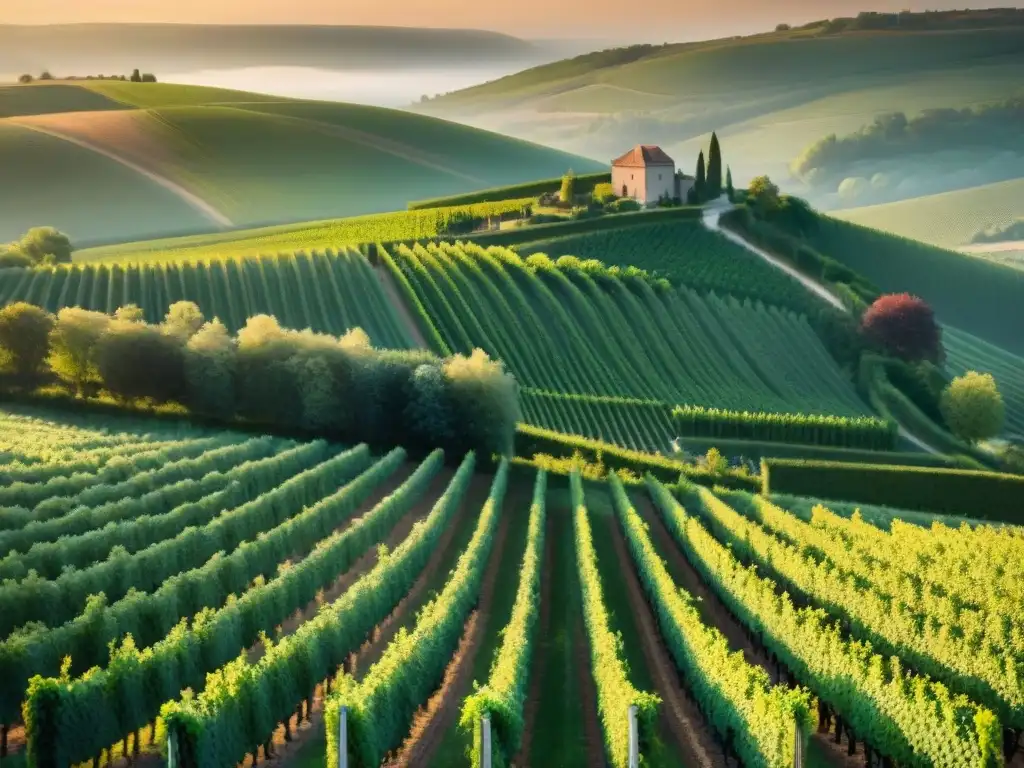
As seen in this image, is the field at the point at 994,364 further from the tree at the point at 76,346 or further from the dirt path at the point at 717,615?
the tree at the point at 76,346

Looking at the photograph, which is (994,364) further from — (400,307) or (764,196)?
(400,307)

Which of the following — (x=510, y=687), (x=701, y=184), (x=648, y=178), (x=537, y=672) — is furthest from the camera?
(x=701, y=184)

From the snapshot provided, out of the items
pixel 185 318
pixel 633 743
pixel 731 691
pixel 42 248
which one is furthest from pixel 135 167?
pixel 633 743

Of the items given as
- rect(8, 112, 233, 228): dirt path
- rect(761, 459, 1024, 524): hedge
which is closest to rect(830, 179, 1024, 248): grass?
rect(8, 112, 233, 228): dirt path

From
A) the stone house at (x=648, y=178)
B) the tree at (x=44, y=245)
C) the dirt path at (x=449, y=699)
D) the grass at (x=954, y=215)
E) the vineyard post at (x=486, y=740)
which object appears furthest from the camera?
the grass at (x=954, y=215)

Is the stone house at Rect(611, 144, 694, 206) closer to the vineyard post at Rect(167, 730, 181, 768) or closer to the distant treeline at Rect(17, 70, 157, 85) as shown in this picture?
the vineyard post at Rect(167, 730, 181, 768)

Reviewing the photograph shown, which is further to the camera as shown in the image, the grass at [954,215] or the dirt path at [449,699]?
the grass at [954,215]

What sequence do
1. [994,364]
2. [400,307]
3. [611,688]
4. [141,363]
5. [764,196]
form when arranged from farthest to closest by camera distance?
[764,196] < [994,364] < [400,307] < [141,363] < [611,688]

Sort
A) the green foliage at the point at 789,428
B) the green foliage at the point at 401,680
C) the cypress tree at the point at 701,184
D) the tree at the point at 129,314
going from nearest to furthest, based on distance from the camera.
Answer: the green foliage at the point at 401,680
the tree at the point at 129,314
the green foliage at the point at 789,428
the cypress tree at the point at 701,184

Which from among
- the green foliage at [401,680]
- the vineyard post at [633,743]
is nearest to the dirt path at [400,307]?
the green foliage at [401,680]
